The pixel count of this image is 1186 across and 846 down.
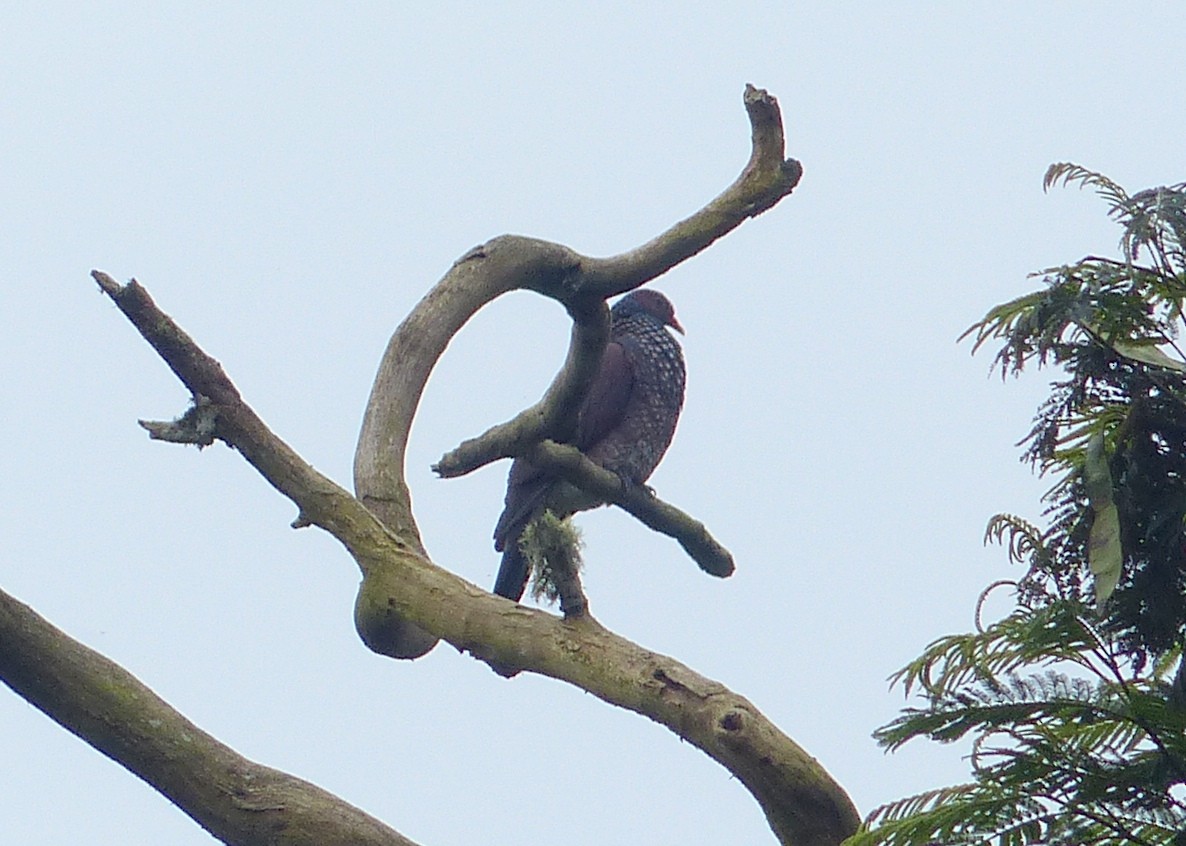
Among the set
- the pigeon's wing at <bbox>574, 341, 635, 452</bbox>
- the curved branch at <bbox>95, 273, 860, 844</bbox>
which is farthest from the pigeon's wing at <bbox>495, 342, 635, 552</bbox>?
the curved branch at <bbox>95, 273, 860, 844</bbox>

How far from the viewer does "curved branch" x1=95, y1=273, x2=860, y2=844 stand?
1.93 metres

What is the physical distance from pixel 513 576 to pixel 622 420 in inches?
34.5

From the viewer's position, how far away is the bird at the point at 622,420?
4617mm

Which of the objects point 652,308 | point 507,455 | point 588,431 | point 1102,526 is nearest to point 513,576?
point 588,431

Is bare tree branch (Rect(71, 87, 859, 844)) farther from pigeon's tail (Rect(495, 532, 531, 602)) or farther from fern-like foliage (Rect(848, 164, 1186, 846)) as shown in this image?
pigeon's tail (Rect(495, 532, 531, 602))

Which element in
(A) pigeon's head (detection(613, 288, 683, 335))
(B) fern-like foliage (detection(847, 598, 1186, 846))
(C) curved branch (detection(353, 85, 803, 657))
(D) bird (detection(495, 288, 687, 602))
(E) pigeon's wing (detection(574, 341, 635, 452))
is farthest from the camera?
(A) pigeon's head (detection(613, 288, 683, 335))

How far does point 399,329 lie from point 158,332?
717mm

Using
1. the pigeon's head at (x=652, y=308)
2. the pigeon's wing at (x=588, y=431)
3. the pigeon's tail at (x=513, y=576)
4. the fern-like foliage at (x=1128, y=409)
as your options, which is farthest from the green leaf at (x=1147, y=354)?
the pigeon's head at (x=652, y=308)

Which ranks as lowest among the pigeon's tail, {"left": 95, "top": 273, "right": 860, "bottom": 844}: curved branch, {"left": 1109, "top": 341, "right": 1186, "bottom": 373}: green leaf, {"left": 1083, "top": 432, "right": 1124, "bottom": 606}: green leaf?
{"left": 95, "top": 273, "right": 860, "bottom": 844}: curved branch

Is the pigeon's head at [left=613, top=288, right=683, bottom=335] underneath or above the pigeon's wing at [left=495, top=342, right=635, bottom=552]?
above

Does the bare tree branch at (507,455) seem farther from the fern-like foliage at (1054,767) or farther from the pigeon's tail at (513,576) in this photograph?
the pigeon's tail at (513,576)

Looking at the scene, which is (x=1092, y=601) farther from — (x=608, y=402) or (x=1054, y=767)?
(x=608, y=402)

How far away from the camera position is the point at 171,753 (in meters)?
1.96

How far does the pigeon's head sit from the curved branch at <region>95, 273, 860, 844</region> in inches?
124
